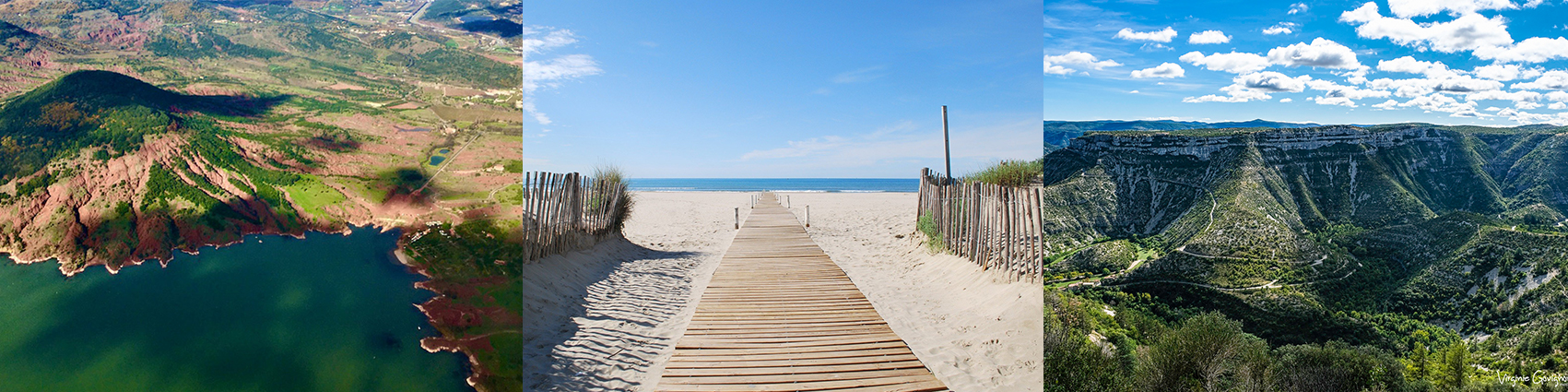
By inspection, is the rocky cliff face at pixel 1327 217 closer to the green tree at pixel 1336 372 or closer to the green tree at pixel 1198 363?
the green tree at pixel 1336 372

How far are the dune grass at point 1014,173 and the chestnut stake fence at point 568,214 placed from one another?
5.47 m

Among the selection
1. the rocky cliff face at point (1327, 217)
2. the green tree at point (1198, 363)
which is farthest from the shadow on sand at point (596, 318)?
the rocky cliff face at point (1327, 217)

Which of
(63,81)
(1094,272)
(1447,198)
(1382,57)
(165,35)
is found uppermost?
(1382,57)

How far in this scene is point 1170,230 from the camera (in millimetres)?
30125

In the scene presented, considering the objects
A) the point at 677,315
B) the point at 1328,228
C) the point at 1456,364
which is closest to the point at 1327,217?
the point at 1328,228

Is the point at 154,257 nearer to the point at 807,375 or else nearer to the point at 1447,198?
the point at 807,375

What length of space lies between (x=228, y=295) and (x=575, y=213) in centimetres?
570

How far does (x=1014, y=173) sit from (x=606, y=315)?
718 centimetres

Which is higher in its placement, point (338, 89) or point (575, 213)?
point (338, 89)

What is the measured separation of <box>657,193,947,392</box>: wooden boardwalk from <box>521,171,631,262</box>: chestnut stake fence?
1.59 meters

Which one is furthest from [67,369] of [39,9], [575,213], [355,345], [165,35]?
[575,213]

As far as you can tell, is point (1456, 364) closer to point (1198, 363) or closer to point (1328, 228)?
point (1198, 363)

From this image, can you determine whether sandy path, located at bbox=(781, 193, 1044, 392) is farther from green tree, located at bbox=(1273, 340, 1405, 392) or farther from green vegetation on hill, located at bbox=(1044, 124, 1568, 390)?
green tree, located at bbox=(1273, 340, 1405, 392)

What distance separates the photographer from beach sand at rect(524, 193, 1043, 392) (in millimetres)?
3537
